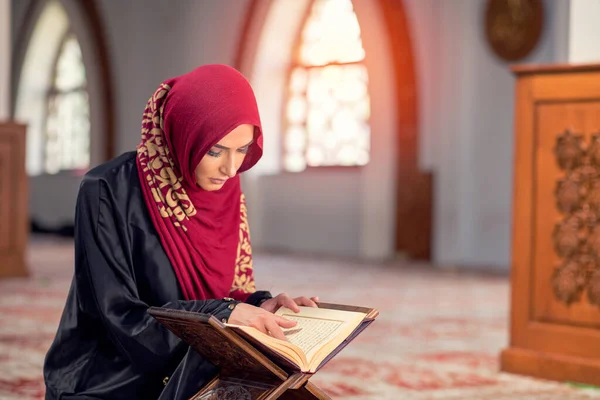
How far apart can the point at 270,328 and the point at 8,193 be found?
5161 millimetres

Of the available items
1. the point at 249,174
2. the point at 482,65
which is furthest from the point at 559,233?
the point at 249,174

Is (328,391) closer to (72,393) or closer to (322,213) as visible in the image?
(72,393)

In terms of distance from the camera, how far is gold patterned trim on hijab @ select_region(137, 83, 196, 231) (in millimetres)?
1747

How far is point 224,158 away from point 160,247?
246 mm

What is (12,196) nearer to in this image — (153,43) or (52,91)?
(153,43)

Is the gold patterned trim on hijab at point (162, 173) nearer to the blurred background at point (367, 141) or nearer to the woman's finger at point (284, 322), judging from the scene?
the woman's finger at point (284, 322)

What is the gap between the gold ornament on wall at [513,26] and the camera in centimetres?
688

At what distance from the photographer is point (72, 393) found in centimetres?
180

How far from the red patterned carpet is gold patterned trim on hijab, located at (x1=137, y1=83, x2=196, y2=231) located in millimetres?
1257

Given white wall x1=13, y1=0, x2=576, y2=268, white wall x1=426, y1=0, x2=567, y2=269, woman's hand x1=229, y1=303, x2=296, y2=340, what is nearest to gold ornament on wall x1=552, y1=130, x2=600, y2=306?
woman's hand x1=229, y1=303, x2=296, y2=340

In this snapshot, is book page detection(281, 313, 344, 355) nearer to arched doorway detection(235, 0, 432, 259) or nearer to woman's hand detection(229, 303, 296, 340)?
woman's hand detection(229, 303, 296, 340)

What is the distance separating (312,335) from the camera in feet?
5.23

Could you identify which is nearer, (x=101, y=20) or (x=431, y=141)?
(x=431, y=141)

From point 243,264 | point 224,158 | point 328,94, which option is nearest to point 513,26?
point 328,94
